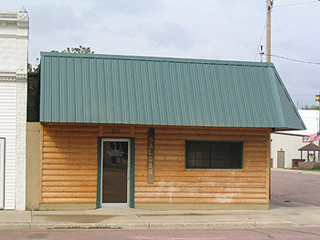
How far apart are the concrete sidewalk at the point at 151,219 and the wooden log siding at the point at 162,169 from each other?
57cm

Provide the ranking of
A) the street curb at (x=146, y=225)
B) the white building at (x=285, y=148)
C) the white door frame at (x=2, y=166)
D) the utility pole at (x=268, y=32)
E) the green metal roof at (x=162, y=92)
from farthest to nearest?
the white building at (x=285, y=148), the utility pole at (x=268, y=32), the white door frame at (x=2, y=166), the green metal roof at (x=162, y=92), the street curb at (x=146, y=225)

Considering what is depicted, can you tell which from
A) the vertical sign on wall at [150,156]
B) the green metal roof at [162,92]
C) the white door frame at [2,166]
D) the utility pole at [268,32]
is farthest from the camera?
the utility pole at [268,32]

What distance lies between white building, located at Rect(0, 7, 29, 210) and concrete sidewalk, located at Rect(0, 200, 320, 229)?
2.37 feet

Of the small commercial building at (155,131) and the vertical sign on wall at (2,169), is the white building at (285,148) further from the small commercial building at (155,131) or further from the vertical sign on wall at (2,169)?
the vertical sign on wall at (2,169)

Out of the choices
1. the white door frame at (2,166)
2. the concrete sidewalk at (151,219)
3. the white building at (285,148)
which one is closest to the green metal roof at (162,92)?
the white door frame at (2,166)

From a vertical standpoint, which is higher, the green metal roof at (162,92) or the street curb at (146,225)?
the green metal roof at (162,92)

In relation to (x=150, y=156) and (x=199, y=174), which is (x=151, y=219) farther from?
(x=199, y=174)

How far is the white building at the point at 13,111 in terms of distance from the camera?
14.7 meters

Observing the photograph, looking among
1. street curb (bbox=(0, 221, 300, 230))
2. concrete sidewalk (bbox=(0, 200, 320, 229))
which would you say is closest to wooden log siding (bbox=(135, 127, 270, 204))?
concrete sidewalk (bbox=(0, 200, 320, 229))

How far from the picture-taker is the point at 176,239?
1112 centimetres

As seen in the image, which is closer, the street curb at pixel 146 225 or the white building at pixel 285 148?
the street curb at pixel 146 225

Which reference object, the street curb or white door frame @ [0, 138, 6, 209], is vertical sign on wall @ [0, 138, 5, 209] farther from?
the street curb

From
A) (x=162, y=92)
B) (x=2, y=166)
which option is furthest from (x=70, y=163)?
(x=162, y=92)

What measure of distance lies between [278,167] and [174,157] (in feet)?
139
